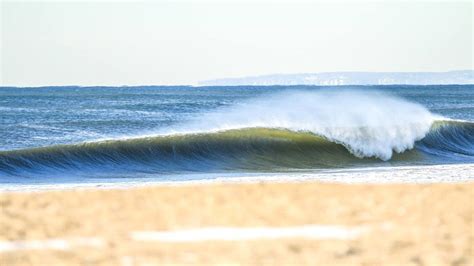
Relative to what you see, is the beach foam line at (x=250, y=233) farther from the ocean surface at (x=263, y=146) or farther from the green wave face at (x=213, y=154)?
the green wave face at (x=213, y=154)

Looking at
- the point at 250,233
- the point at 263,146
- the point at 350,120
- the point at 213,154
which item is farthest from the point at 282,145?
the point at 250,233

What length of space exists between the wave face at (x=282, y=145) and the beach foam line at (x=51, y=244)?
12663mm

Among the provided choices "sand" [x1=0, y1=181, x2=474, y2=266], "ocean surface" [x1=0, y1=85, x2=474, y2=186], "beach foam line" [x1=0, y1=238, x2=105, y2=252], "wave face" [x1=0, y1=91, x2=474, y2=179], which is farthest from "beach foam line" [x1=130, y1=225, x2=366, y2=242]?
"wave face" [x1=0, y1=91, x2=474, y2=179]

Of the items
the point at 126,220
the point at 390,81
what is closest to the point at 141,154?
the point at 126,220

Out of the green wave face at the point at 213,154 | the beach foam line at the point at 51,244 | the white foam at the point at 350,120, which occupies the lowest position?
the beach foam line at the point at 51,244

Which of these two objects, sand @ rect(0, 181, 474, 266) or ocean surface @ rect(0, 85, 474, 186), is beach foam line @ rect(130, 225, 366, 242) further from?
ocean surface @ rect(0, 85, 474, 186)

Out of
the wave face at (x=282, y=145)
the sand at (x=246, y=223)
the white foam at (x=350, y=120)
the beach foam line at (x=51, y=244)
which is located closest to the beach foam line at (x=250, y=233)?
the sand at (x=246, y=223)

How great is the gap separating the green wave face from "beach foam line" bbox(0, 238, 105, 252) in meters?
12.6

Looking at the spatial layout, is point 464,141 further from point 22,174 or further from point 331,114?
point 22,174

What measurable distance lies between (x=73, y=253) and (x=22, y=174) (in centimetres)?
1313

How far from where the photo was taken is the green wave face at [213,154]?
20.2 m

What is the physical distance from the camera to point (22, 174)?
736 inches

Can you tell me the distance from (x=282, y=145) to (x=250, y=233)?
17.1 m

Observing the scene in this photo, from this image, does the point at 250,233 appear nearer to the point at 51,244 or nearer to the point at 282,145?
the point at 51,244
